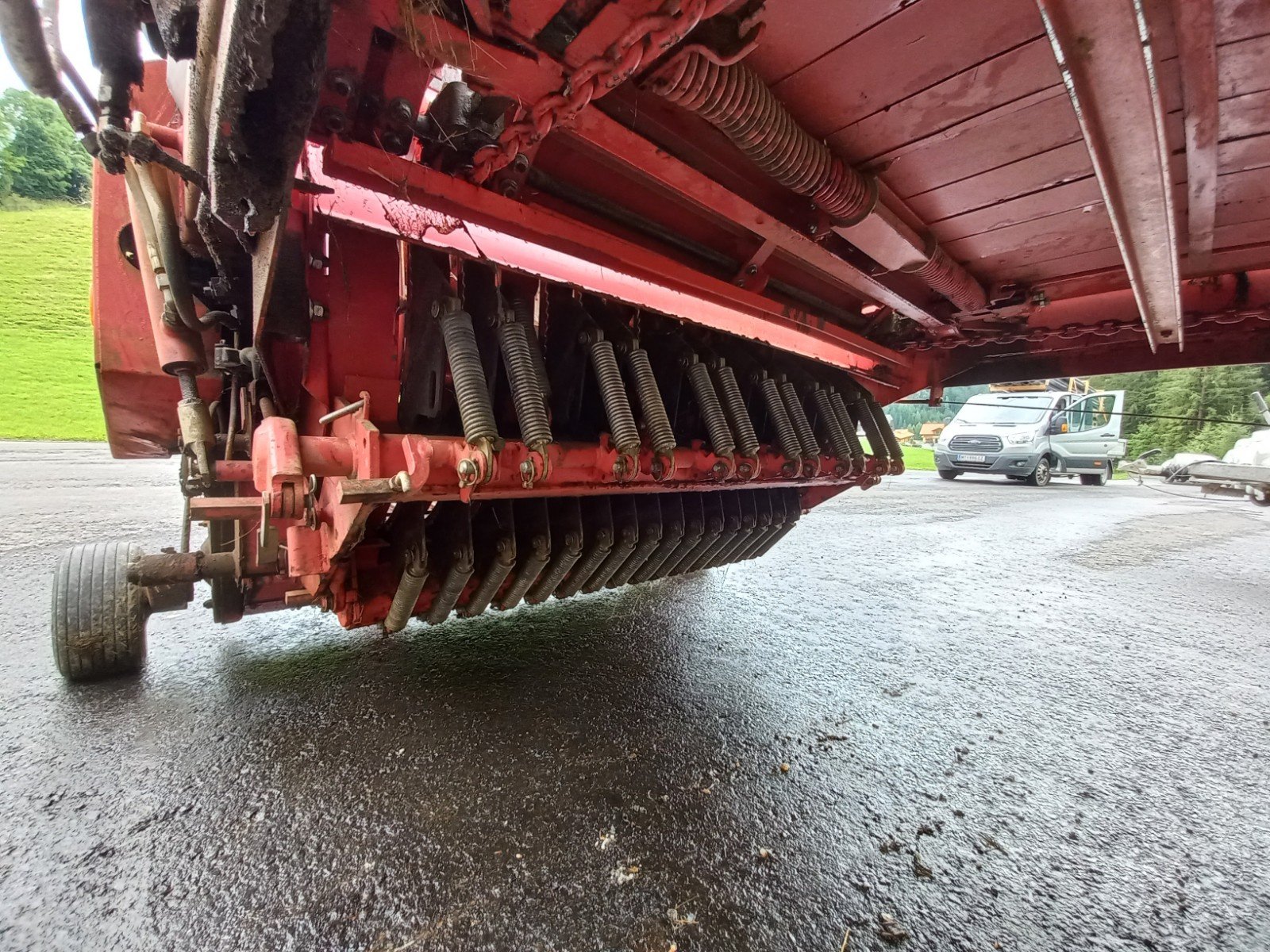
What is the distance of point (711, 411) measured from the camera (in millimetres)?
1856

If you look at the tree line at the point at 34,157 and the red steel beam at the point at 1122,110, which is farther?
the tree line at the point at 34,157

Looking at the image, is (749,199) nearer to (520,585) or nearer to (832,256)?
(832,256)

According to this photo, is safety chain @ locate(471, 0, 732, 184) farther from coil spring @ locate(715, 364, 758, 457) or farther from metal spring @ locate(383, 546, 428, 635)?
coil spring @ locate(715, 364, 758, 457)

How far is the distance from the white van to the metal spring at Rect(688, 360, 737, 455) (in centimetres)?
1157

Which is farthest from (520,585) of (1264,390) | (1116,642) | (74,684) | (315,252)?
(1264,390)

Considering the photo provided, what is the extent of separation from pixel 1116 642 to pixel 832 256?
105 inches

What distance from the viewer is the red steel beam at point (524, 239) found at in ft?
3.50

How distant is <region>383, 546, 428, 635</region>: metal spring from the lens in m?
1.49

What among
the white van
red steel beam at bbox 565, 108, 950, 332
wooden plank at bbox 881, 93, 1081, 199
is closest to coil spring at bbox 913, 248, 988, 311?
red steel beam at bbox 565, 108, 950, 332

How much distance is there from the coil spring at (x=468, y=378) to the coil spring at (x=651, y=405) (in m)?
0.50

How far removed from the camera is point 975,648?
2531 mm

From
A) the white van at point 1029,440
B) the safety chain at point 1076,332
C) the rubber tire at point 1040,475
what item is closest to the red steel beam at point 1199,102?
the safety chain at point 1076,332

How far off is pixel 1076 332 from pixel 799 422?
54.1 inches

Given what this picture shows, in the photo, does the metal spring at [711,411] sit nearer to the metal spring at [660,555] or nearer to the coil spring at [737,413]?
the coil spring at [737,413]
